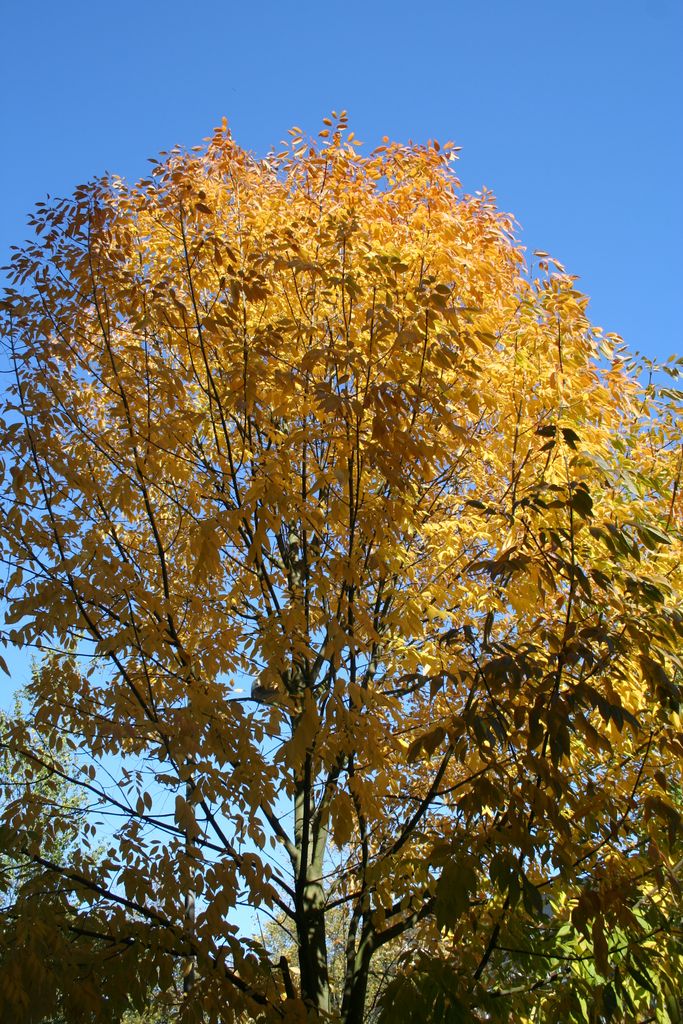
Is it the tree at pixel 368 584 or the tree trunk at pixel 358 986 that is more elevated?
the tree at pixel 368 584

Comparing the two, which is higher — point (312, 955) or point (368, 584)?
point (368, 584)

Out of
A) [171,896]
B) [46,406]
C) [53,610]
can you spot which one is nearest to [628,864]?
[171,896]

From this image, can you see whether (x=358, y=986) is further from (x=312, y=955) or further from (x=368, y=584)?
(x=368, y=584)

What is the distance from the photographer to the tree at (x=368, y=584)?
2.93 metres

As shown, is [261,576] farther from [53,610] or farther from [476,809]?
[476,809]

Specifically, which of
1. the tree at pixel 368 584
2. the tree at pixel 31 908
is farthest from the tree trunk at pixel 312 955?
the tree at pixel 31 908

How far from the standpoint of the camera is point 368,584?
4246mm

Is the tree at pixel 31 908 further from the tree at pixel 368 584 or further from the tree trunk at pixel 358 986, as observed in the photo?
the tree trunk at pixel 358 986

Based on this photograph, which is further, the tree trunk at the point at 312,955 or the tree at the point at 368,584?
the tree trunk at the point at 312,955

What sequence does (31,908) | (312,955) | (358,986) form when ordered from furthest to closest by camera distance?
1. (358,986)
2. (312,955)
3. (31,908)

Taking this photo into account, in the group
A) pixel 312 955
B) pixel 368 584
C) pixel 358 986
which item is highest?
pixel 368 584

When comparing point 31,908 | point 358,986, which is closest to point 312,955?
point 358,986

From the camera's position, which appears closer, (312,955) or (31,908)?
(31,908)

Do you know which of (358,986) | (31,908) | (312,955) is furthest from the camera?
(358,986)
